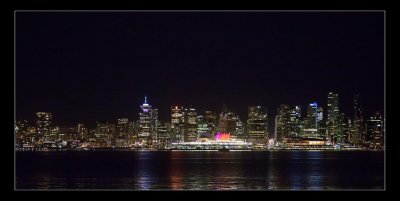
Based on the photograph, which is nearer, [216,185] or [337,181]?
[216,185]

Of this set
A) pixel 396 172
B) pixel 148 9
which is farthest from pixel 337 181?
pixel 148 9

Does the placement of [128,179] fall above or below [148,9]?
below

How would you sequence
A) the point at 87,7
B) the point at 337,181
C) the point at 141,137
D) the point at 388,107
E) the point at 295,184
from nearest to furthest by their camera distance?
the point at 87,7 → the point at 388,107 → the point at 295,184 → the point at 337,181 → the point at 141,137

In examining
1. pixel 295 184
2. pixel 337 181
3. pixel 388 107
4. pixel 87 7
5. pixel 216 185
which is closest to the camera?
pixel 87 7

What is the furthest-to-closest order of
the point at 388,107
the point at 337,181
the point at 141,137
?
the point at 141,137 < the point at 337,181 < the point at 388,107

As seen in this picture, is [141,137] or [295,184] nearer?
[295,184]

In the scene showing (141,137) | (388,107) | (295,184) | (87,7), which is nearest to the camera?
(87,7)
